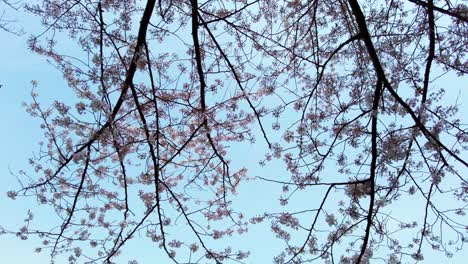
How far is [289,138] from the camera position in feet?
17.5

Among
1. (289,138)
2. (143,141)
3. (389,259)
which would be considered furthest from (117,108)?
(389,259)

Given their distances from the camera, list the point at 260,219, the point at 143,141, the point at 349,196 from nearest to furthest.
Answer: the point at 349,196
the point at 143,141
the point at 260,219

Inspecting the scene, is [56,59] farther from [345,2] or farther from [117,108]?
[345,2]

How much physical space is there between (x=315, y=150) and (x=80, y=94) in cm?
222

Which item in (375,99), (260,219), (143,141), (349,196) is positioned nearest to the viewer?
(375,99)

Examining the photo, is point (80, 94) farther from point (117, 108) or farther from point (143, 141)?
point (143, 141)

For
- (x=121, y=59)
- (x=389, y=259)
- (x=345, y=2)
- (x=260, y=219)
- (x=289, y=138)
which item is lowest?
(x=389, y=259)

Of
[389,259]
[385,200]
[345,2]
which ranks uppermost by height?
[345,2]

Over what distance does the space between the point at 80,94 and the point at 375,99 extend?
254cm

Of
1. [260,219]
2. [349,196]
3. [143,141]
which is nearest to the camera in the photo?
[349,196]

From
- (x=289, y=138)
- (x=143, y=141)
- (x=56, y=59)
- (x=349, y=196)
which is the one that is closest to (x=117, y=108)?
(x=143, y=141)

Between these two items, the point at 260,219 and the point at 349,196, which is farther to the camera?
the point at 260,219

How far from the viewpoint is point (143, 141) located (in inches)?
201

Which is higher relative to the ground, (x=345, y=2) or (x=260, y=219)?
(x=345, y=2)
